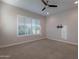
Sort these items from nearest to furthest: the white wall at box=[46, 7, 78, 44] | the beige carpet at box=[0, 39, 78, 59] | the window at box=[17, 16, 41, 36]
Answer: the beige carpet at box=[0, 39, 78, 59] → the white wall at box=[46, 7, 78, 44] → the window at box=[17, 16, 41, 36]

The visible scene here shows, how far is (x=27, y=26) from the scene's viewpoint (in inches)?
229

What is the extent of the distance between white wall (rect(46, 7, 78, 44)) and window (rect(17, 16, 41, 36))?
145cm

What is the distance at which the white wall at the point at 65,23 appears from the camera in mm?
5125

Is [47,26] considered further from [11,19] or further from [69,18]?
[11,19]

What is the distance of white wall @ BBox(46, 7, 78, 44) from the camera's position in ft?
16.8

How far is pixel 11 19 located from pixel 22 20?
1.04m

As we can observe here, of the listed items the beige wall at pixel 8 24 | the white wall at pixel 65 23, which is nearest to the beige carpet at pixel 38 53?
the beige wall at pixel 8 24

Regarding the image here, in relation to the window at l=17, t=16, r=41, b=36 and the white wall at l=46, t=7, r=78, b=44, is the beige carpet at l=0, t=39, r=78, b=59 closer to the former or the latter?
the white wall at l=46, t=7, r=78, b=44

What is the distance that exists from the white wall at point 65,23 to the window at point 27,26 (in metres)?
1.45

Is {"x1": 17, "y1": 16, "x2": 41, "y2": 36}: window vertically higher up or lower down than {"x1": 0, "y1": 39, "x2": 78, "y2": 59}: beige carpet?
higher up

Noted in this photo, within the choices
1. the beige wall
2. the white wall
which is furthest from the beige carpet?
the white wall

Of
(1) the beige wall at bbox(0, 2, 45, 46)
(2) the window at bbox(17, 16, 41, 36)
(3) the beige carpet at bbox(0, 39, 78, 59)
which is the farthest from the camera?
(2) the window at bbox(17, 16, 41, 36)

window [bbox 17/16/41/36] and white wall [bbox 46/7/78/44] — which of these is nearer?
white wall [bbox 46/7/78/44]

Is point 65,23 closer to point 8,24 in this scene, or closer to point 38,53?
point 38,53
